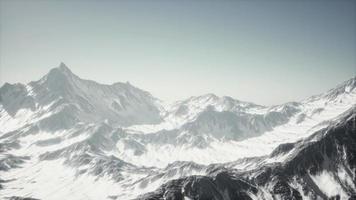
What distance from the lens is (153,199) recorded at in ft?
630

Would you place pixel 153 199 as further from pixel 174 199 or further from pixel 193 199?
pixel 193 199

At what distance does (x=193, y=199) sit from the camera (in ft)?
655

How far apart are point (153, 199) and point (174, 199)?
12036mm

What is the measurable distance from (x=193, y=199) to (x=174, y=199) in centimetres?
1264

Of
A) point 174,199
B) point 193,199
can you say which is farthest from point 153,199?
point 193,199

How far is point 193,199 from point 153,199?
24.3 m

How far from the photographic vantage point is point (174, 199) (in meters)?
194
